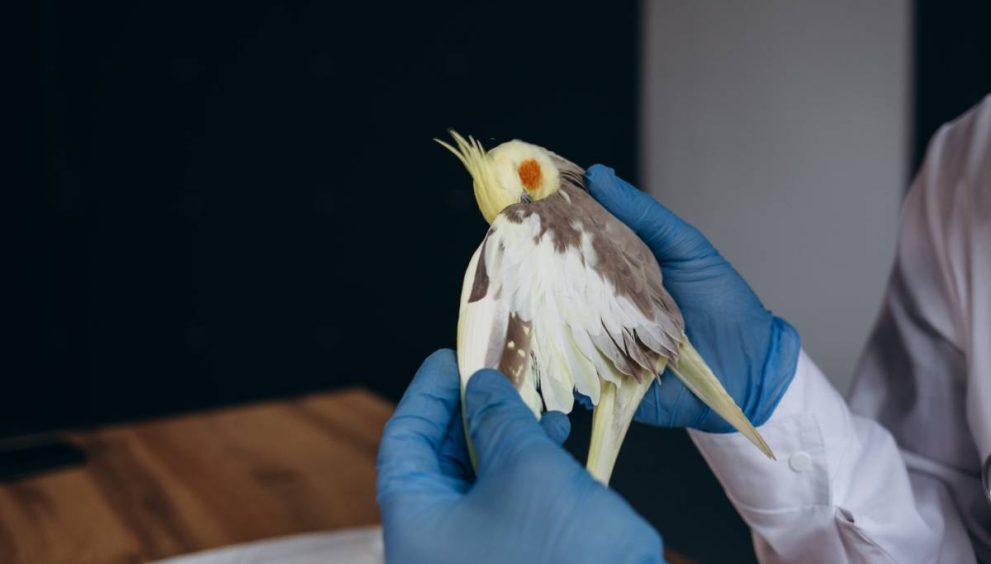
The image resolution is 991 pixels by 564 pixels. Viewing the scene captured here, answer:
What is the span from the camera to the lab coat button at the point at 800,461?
0.71m

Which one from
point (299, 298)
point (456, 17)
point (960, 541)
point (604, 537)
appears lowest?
point (299, 298)

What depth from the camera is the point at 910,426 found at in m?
0.89

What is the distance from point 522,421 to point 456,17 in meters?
2.34

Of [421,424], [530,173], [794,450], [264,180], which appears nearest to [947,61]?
[794,450]

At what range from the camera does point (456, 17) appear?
2613mm

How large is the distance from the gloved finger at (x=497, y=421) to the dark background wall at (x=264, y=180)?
6.27ft

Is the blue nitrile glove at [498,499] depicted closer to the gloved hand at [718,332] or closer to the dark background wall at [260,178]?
the gloved hand at [718,332]

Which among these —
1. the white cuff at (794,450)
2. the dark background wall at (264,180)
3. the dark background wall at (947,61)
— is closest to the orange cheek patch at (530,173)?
the white cuff at (794,450)

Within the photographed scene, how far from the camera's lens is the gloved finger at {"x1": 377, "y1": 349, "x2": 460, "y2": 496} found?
1.66 ft

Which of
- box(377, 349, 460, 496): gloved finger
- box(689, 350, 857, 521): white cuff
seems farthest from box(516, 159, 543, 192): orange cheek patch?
box(689, 350, 857, 521): white cuff

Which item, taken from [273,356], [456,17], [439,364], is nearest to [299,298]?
[273,356]

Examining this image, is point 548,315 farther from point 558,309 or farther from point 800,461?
point 800,461

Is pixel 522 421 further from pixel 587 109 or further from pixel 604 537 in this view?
pixel 587 109

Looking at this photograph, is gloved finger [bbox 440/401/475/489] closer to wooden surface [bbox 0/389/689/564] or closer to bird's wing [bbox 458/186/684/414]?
bird's wing [bbox 458/186/684/414]
